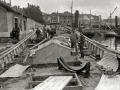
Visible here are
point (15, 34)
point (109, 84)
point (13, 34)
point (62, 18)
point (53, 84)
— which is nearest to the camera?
point (53, 84)

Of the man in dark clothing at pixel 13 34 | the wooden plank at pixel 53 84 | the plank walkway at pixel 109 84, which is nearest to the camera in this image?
the wooden plank at pixel 53 84

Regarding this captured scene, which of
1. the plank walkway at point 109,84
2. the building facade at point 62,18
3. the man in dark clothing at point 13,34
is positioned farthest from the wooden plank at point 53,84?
the building facade at point 62,18

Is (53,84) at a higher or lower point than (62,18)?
lower

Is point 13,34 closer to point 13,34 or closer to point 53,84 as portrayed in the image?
point 13,34

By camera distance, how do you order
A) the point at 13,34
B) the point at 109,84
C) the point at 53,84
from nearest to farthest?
the point at 53,84 → the point at 109,84 → the point at 13,34

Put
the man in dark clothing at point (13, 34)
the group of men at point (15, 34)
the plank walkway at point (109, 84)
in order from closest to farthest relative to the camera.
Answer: the plank walkway at point (109, 84) → the man in dark clothing at point (13, 34) → the group of men at point (15, 34)

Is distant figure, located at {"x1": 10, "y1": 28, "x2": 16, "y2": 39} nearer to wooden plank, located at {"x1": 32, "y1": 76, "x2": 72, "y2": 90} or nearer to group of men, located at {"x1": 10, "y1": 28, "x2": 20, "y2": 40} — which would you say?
group of men, located at {"x1": 10, "y1": 28, "x2": 20, "y2": 40}

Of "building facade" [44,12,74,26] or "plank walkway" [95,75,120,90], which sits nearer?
"plank walkway" [95,75,120,90]

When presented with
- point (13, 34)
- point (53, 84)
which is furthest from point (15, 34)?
point (53, 84)

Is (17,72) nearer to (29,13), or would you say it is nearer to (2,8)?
(2,8)

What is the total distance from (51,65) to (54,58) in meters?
0.44

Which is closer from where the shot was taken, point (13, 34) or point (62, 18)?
point (13, 34)

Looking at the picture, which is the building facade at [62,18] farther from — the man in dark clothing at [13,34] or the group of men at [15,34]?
the man in dark clothing at [13,34]

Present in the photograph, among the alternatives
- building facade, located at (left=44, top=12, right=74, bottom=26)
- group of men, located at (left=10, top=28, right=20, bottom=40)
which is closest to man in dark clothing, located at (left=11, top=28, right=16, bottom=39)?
group of men, located at (left=10, top=28, right=20, bottom=40)
